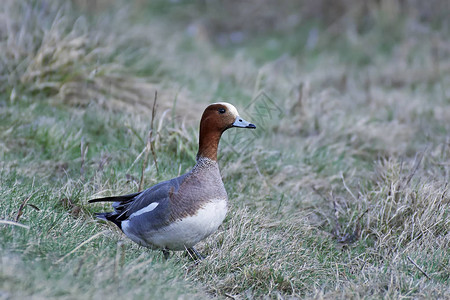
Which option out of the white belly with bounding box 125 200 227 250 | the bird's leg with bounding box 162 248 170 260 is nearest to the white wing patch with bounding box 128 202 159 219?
the white belly with bounding box 125 200 227 250

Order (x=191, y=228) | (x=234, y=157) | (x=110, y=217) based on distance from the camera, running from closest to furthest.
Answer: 1. (x=191, y=228)
2. (x=110, y=217)
3. (x=234, y=157)

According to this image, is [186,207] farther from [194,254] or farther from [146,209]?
[194,254]

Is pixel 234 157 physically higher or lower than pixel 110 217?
lower

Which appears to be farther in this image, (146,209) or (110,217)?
(110,217)

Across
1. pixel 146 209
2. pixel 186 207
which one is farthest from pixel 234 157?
pixel 186 207

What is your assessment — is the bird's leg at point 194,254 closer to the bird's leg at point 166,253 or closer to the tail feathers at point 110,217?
the bird's leg at point 166,253

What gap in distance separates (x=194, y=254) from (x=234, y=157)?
168 cm

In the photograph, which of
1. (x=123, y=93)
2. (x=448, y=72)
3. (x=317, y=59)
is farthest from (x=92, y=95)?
(x=448, y=72)

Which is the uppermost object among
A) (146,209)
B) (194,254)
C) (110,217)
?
(146,209)

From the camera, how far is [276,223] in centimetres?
432

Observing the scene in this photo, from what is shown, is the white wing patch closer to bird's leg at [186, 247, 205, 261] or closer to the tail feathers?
the tail feathers

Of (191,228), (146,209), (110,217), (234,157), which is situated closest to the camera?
(191,228)

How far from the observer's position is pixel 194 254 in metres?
3.78

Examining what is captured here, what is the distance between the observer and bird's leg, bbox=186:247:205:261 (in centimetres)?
371
